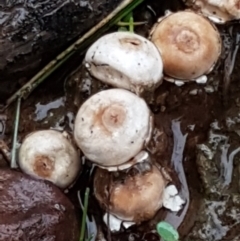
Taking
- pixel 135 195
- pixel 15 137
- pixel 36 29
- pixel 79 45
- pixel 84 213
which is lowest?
pixel 84 213

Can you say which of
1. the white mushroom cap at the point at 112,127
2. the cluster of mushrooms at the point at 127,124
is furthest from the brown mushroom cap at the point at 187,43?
the white mushroom cap at the point at 112,127

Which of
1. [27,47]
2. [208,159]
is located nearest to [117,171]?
[208,159]

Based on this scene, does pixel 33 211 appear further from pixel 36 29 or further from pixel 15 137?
pixel 36 29

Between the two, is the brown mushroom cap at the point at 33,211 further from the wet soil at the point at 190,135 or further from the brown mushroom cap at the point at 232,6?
the brown mushroom cap at the point at 232,6

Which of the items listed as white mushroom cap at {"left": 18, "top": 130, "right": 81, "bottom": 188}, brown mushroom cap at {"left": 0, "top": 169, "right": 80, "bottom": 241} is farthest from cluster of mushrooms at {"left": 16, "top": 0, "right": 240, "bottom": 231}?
brown mushroom cap at {"left": 0, "top": 169, "right": 80, "bottom": 241}

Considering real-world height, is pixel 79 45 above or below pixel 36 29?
below

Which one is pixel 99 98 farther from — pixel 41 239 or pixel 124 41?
pixel 41 239

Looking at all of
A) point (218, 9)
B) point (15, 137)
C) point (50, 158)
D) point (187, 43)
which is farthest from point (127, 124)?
point (218, 9)
